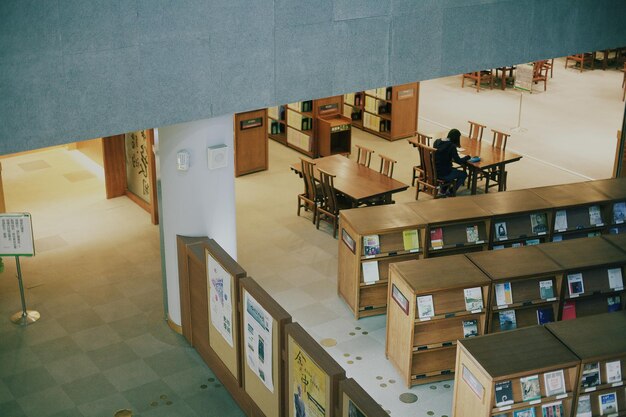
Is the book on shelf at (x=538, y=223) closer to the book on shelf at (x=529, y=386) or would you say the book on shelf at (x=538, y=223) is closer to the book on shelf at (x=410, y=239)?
the book on shelf at (x=410, y=239)

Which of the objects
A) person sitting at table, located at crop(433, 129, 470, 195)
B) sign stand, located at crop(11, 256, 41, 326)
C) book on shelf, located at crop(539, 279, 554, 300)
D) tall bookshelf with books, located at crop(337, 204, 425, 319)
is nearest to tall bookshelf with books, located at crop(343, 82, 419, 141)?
person sitting at table, located at crop(433, 129, 470, 195)

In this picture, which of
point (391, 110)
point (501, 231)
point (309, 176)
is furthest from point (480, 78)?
point (501, 231)

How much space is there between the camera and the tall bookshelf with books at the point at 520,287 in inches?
320

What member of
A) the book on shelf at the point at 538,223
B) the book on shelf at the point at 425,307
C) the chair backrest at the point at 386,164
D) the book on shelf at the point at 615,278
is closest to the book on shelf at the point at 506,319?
the book on shelf at the point at 425,307

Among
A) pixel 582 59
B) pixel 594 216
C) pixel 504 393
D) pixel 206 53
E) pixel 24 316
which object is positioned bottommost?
pixel 24 316

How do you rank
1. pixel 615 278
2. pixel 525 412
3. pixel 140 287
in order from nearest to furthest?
1. pixel 525 412
2. pixel 615 278
3. pixel 140 287

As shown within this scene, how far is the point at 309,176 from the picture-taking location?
12.1 metres

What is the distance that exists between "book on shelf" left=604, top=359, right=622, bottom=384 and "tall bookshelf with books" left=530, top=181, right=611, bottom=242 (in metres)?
3.30

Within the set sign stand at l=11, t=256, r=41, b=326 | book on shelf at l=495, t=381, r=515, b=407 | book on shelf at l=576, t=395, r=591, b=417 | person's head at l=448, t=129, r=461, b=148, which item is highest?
person's head at l=448, t=129, r=461, b=148

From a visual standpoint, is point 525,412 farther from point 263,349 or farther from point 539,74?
point 539,74

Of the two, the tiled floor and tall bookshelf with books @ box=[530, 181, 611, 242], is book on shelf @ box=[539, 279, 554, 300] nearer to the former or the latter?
the tiled floor

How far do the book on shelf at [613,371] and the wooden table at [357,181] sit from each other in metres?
5.06

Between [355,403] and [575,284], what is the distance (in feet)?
12.2

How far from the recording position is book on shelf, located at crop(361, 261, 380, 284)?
9.39 metres
